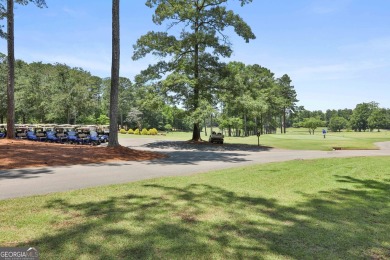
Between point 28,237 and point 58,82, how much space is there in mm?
56986

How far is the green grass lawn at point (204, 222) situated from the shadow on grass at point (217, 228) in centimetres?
1

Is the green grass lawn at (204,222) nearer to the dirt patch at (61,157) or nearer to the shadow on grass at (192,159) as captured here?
the shadow on grass at (192,159)

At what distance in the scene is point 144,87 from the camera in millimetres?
31594

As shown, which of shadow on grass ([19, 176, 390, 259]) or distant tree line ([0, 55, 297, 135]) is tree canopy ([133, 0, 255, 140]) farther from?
shadow on grass ([19, 176, 390, 259])

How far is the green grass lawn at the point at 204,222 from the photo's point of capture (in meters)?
4.18

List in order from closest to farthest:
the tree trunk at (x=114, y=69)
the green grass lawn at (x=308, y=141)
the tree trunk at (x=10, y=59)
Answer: the tree trunk at (x=114, y=69) < the tree trunk at (x=10, y=59) < the green grass lawn at (x=308, y=141)

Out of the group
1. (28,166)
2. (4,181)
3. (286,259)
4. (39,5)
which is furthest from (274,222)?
(39,5)

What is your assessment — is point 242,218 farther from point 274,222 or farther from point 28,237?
point 28,237

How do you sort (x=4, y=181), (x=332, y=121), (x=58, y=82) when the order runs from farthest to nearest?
(x=332, y=121) → (x=58, y=82) → (x=4, y=181)

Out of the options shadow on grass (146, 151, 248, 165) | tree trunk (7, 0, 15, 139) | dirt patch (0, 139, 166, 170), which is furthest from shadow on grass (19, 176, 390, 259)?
tree trunk (7, 0, 15, 139)

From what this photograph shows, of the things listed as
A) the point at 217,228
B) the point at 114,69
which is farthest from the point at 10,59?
the point at 217,228

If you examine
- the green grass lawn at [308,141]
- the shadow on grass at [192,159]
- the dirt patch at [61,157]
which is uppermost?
the dirt patch at [61,157]

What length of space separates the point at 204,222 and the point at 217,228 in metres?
0.37

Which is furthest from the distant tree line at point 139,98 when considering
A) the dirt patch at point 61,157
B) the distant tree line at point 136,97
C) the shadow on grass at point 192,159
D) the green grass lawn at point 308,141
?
the dirt patch at point 61,157
